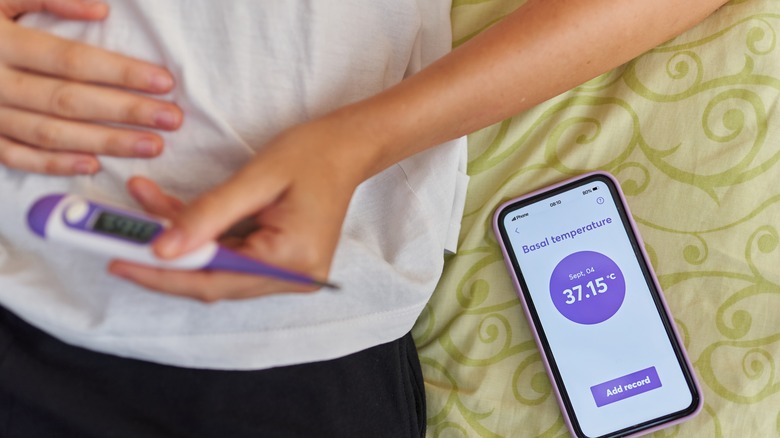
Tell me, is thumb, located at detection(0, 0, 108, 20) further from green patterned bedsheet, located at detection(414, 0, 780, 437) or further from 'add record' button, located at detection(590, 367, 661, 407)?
'add record' button, located at detection(590, 367, 661, 407)

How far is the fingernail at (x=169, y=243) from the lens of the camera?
1.32 ft

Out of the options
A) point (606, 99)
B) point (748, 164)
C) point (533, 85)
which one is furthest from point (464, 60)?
point (748, 164)

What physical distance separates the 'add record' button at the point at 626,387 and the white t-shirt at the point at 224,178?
24 cm

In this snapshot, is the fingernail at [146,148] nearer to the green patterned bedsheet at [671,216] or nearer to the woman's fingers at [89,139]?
the woman's fingers at [89,139]

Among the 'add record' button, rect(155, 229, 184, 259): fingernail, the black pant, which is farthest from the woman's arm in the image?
the 'add record' button

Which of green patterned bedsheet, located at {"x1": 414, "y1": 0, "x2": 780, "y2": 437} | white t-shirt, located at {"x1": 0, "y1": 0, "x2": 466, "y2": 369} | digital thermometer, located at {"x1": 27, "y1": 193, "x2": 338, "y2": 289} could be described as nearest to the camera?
digital thermometer, located at {"x1": 27, "y1": 193, "x2": 338, "y2": 289}

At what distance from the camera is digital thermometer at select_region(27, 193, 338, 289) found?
398 mm

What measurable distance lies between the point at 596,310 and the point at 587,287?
0.03m

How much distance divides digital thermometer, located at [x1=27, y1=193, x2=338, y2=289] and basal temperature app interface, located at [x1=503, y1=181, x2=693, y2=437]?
404mm

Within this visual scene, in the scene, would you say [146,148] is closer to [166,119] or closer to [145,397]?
[166,119]

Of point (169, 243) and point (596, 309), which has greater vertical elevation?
point (169, 243)

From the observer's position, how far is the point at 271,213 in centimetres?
49

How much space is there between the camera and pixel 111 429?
1.76 feet

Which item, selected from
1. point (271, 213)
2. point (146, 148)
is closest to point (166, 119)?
point (146, 148)
